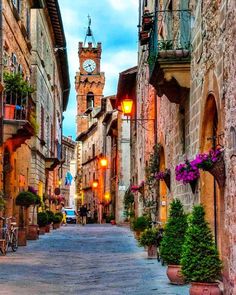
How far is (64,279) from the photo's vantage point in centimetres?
1180

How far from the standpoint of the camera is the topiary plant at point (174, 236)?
10672mm

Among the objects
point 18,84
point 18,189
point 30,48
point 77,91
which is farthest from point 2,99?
point 77,91

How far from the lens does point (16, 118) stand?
814 inches

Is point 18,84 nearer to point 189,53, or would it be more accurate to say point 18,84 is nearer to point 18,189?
point 18,189

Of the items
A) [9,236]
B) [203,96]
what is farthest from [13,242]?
[203,96]

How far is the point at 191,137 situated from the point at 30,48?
56.9 feet

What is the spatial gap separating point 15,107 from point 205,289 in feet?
43.3

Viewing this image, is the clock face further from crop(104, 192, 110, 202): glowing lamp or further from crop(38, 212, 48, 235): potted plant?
crop(38, 212, 48, 235): potted plant

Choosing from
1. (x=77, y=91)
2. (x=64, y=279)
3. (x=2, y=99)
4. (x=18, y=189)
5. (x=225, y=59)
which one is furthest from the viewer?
(x=77, y=91)

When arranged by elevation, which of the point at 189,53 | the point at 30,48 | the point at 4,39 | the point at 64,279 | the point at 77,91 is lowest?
the point at 64,279

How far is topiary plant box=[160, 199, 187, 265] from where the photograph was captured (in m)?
10.7

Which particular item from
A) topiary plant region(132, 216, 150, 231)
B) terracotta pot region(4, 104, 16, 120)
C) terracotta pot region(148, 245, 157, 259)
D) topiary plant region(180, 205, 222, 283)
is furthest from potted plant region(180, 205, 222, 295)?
topiary plant region(132, 216, 150, 231)

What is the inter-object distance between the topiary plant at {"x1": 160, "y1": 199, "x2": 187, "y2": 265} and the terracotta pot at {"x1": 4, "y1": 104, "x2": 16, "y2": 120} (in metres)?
10.2

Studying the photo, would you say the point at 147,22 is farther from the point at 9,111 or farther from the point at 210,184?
the point at 210,184
